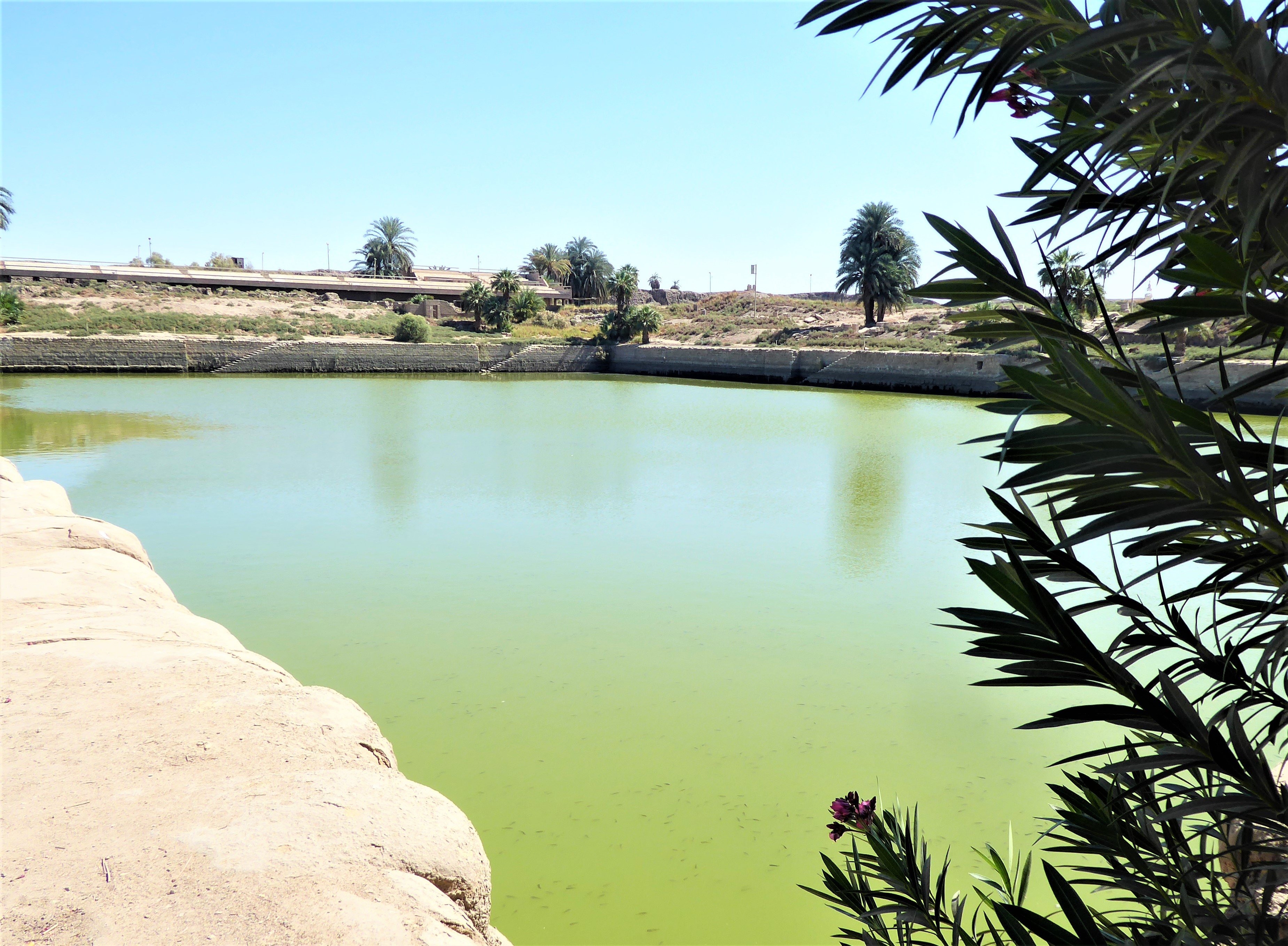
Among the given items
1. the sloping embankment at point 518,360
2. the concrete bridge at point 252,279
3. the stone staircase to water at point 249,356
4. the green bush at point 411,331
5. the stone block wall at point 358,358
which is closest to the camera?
the sloping embankment at point 518,360

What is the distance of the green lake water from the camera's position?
268 cm

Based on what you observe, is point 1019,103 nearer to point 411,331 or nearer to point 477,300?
point 411,331

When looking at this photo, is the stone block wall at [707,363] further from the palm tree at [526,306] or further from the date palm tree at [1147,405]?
the date palm tree at [1147,405]

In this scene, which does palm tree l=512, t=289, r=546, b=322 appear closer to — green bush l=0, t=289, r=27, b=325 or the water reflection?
green bush l=0, t=289, r=27, b=325

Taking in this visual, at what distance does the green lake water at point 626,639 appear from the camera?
8.80ft

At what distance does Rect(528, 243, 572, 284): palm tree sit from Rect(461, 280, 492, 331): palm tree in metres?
13.8

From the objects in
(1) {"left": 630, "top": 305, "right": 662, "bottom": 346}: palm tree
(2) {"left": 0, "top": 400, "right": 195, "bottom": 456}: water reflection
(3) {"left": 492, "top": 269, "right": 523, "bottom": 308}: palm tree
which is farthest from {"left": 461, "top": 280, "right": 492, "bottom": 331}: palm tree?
(2) {"left": 0, "top": 400, "right": 195, "bottom": 456}: water reflection

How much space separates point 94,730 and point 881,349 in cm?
2926

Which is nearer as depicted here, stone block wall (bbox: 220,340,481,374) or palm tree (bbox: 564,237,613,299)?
stone block wall (bbox: 220,340,481,374)

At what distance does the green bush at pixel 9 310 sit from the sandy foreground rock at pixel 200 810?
1242 inches

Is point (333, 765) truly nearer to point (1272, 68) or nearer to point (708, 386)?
point (1272, 68)

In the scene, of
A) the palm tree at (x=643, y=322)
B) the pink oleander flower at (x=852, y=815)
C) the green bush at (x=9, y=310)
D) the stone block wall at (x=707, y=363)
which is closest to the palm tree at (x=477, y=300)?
the palm tree at (x=643, y=322)

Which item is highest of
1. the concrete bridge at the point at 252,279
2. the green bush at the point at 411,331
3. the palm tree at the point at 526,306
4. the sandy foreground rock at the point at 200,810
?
the concrete bridge at the point at 252,279

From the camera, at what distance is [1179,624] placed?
98 cm
